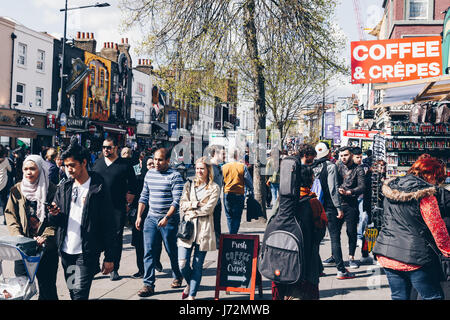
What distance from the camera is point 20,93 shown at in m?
27.7

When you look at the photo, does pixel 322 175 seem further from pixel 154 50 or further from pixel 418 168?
pixel 154 50

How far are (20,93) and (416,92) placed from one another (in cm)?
2490

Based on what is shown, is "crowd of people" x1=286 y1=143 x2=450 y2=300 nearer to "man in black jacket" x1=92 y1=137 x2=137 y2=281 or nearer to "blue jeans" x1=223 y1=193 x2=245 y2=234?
"man in black jacket" x1=92 y1=137 x2=137 y2=281

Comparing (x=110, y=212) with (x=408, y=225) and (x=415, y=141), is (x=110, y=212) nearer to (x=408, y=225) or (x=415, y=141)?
(x=408, y=225)

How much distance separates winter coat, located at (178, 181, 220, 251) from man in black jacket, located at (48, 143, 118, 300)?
136 centimetres

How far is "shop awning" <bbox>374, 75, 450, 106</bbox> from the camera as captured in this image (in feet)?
26.5

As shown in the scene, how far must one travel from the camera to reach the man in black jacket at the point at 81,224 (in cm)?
401

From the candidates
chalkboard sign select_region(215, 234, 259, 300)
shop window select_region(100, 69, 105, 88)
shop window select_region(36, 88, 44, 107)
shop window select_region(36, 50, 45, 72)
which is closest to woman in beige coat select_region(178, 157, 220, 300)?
chalkboard sign select_region(215, 234, 259, 300)

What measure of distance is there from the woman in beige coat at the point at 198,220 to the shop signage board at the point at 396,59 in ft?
19.2

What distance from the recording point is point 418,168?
4012mm

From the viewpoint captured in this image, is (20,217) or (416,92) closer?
(20,217)

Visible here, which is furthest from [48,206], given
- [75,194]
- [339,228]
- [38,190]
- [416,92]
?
[416,92]

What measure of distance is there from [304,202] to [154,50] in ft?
31.0
